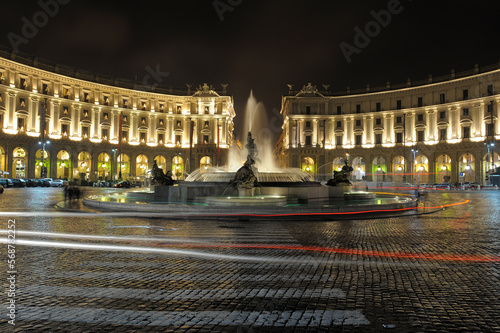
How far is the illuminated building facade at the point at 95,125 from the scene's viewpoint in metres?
59.2

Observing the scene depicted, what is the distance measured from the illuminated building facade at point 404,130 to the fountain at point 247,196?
1812 inches

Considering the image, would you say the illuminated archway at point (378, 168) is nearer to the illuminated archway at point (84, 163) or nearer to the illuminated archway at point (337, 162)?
the illuminated archway at point (337, 162)

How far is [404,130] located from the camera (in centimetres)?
7394

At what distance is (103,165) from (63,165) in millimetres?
7684

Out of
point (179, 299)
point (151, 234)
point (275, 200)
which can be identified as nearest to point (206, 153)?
point (275, 200)

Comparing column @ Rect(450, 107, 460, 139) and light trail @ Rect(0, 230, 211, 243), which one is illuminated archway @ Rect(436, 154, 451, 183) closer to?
column @ Rect(450, 107, 460, 139)

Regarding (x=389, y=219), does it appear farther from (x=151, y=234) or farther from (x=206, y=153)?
(x=206, y=153)

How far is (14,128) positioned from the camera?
58.9 meters

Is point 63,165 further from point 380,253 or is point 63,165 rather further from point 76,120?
point 380,253

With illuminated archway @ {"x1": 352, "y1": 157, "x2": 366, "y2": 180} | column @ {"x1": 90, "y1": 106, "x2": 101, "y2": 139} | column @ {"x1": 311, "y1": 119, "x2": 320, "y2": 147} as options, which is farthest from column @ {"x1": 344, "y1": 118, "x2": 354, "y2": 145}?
column @ {"x1": 90, "y1": 106, "x2": 101, "y2": 139}

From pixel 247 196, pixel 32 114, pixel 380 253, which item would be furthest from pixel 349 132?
pixel 380 253

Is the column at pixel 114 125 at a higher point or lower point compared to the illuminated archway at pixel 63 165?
higher

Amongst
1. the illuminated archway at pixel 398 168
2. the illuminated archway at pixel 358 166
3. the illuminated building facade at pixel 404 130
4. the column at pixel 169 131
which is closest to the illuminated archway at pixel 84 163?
the column at pixel 169 131

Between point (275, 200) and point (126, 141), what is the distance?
6415 centimetres
